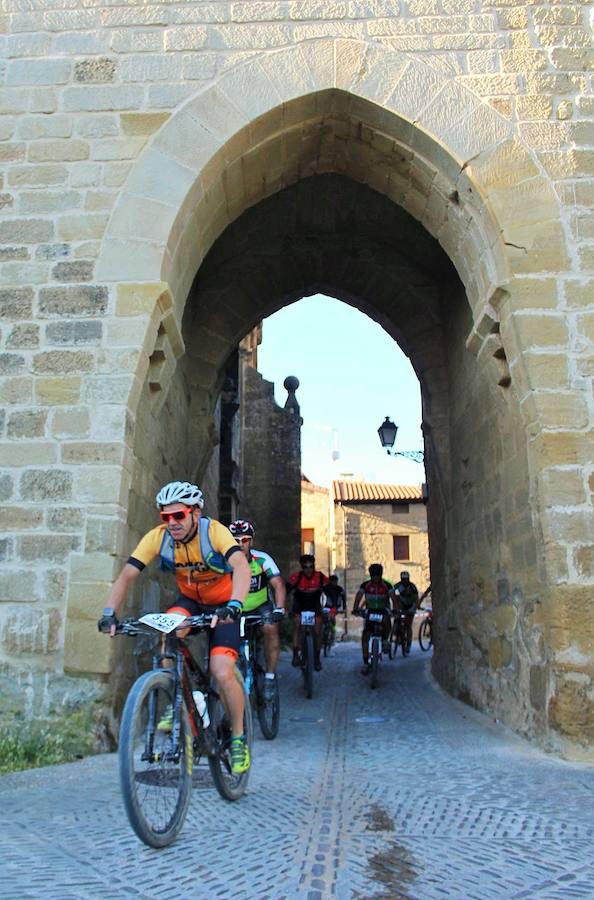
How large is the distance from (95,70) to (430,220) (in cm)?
280

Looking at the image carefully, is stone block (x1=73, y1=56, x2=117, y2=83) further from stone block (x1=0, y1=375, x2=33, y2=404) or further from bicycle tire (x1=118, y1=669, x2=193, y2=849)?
bicycle tire (x1=118, y1=669, x2=193, y2=849)

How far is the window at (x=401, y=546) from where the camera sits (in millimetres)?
34469

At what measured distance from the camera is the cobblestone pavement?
257 centimetres

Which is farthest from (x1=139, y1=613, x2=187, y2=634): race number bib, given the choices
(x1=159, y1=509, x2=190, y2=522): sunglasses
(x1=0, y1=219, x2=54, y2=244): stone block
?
(x1=0, y1=219, x2=54, y2=244): stone block

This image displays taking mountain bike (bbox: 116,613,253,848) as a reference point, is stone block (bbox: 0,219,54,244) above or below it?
above

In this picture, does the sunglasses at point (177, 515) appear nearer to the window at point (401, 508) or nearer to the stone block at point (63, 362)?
the stone block at point (63, 362)

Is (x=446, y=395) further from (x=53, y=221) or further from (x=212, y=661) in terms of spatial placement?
(x=212, y=661)

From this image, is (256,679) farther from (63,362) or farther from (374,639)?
(374,639)

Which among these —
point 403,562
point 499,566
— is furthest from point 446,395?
point 403,562

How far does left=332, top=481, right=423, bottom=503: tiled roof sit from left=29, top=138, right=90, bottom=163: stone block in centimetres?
2908

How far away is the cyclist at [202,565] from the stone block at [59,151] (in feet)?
10.6

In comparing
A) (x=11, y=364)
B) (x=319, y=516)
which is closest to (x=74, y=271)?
(x=11, y=364)

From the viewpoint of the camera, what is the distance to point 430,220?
657cm

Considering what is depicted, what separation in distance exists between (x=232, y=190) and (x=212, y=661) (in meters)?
4.07
